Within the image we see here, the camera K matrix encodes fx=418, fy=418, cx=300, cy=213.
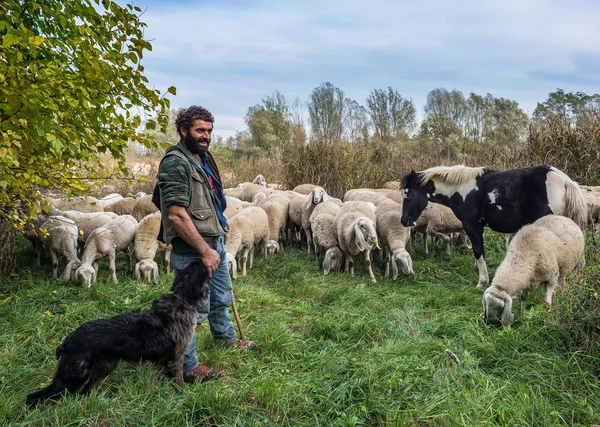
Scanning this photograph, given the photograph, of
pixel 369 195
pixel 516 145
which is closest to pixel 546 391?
pixel 369 195

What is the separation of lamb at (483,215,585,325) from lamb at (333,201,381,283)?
259 centimetres

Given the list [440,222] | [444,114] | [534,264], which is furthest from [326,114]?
[444,114]

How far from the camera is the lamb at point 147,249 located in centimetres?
714

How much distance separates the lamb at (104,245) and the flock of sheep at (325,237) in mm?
16

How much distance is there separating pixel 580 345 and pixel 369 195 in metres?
7.19

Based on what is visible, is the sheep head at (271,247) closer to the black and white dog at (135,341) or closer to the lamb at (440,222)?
the lamb at (440,222)

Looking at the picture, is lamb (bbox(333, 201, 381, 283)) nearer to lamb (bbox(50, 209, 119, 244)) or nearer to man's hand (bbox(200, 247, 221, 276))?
man's hand (bbox(200, 247, 221, 276))

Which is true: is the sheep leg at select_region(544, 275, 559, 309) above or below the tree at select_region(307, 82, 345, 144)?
below

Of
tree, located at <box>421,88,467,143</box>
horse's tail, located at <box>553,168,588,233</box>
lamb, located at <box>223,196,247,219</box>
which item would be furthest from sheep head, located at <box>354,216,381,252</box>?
tree, located at <box>421,88,467,143</box>

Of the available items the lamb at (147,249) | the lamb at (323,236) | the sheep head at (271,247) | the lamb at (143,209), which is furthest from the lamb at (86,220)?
the lamb at (323,236)

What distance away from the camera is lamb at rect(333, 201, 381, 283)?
7.61m

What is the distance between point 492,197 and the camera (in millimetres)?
7152

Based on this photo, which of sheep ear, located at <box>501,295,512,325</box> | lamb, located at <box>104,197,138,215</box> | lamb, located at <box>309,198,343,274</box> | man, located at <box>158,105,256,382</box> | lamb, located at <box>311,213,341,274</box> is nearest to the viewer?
man, located at <box>158,105,256,382</box>

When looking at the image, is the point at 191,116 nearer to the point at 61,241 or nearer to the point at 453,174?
the point at 61,241
